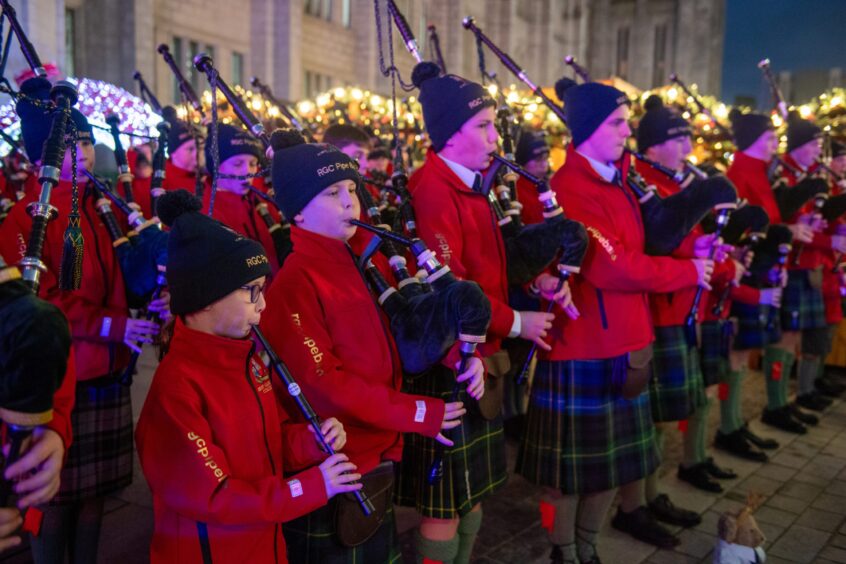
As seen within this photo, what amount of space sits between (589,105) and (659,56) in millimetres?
37453

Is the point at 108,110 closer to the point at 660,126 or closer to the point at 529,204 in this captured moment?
the point at 529,204

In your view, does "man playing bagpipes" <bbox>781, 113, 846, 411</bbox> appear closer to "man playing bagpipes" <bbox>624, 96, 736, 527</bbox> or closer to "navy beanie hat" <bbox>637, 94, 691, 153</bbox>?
"man playing bagpipes" <bbox>624, 96, 736, 527</bbox>

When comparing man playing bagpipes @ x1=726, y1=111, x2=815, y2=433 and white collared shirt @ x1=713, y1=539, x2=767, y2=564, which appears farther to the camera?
man playing bagpipes @ x1=726, y1=111, x2=815, y2=433

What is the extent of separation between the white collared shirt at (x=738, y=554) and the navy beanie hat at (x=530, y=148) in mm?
2666

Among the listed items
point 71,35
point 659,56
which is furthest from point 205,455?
point 659,56

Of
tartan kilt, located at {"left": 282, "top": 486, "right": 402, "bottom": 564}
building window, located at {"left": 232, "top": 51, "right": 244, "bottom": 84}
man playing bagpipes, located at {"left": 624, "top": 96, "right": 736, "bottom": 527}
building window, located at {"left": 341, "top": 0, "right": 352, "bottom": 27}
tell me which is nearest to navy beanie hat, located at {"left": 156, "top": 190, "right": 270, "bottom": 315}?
tartan kilt, located at {"left": 282, "top": 486, "right": 402, "bottom": 564}

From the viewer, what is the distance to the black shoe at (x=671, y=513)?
11.5ft

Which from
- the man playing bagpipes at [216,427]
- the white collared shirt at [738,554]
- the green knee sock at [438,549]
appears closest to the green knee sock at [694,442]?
the white collared shirt at [738,554]

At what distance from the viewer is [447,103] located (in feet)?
8.76

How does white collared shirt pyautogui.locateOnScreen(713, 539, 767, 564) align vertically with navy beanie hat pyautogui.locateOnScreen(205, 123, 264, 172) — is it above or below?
below

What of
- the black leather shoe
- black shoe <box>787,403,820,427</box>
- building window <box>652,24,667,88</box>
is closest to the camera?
the black leather shoe

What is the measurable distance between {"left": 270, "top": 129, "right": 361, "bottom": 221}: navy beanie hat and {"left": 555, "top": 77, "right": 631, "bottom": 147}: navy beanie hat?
1.24 meters

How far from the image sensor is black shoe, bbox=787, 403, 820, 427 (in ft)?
16.9

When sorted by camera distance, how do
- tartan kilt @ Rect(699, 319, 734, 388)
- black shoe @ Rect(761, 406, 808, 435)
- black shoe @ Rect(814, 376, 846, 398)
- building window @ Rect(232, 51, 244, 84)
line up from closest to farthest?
tartan kilt @ Rect(699, 319, 734, 388)
black shoe @ Rect(761, 406, 808, 435)
black shoe @ Rect(814, 376, 846, 398)
building window @ Rect(232, 51, 244, 84)
